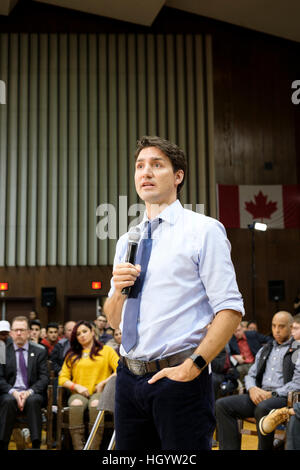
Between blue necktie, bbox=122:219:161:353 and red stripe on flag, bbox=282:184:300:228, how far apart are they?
10.8 meters

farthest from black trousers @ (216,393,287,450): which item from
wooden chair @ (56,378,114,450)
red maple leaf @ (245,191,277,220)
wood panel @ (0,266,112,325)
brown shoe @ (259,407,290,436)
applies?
red maple leaf @ (245,191,277,220)

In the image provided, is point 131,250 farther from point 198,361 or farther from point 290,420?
point 290,420

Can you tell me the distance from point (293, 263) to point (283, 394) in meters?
8.25

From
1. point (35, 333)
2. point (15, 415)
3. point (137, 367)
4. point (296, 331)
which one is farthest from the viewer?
point (35, 333)

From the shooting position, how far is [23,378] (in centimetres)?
516

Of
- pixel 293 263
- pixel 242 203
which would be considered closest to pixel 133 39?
pixel 242 203

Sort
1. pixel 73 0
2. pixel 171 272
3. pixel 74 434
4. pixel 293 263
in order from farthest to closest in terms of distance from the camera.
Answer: pixel 293 263
pixel 73 0
pixel 74 434
pixel 171 272

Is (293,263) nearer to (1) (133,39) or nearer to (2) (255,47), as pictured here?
(2) (255,47)

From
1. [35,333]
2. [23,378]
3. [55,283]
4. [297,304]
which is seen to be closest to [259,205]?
[297,304]

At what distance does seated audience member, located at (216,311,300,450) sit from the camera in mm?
4223

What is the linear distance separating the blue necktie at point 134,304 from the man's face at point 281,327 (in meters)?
3.09

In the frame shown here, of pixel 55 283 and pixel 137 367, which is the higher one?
pixel 55 283

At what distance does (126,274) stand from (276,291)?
10.7 meters

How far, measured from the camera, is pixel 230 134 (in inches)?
484
